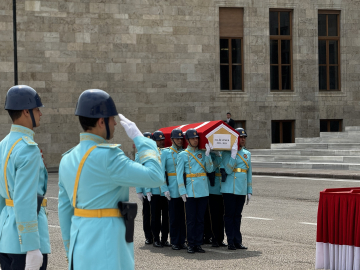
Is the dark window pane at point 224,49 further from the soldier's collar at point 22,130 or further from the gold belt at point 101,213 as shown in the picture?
the gold belt at point 101,213

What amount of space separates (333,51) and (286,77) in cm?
297

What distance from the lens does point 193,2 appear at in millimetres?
28562

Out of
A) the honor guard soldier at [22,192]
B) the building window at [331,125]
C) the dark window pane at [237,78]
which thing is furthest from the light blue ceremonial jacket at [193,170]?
the building window at [331,125]

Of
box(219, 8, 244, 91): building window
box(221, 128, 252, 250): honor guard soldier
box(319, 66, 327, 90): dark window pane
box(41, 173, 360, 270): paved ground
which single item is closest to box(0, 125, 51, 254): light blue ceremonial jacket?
box(41, 173, 360, 270): paved ground

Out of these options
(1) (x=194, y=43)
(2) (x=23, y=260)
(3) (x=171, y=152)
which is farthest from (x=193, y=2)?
(2) (x=23, y=260)

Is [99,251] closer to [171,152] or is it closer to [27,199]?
[27,199]

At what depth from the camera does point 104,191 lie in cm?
354

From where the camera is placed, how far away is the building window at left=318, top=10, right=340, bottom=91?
98.5ft

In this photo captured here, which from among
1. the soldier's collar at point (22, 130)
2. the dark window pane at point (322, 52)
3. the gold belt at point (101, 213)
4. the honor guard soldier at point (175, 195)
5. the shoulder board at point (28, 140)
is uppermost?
the dark window pane at point (322, 52)

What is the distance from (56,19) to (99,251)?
2489 centimetres

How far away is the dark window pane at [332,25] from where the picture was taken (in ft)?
98.7

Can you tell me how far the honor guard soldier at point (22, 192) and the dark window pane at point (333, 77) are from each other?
27.5m

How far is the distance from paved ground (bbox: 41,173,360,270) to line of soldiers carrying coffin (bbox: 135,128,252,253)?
0.28m

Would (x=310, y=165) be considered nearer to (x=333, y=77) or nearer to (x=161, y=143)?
(x=333, y=77)
